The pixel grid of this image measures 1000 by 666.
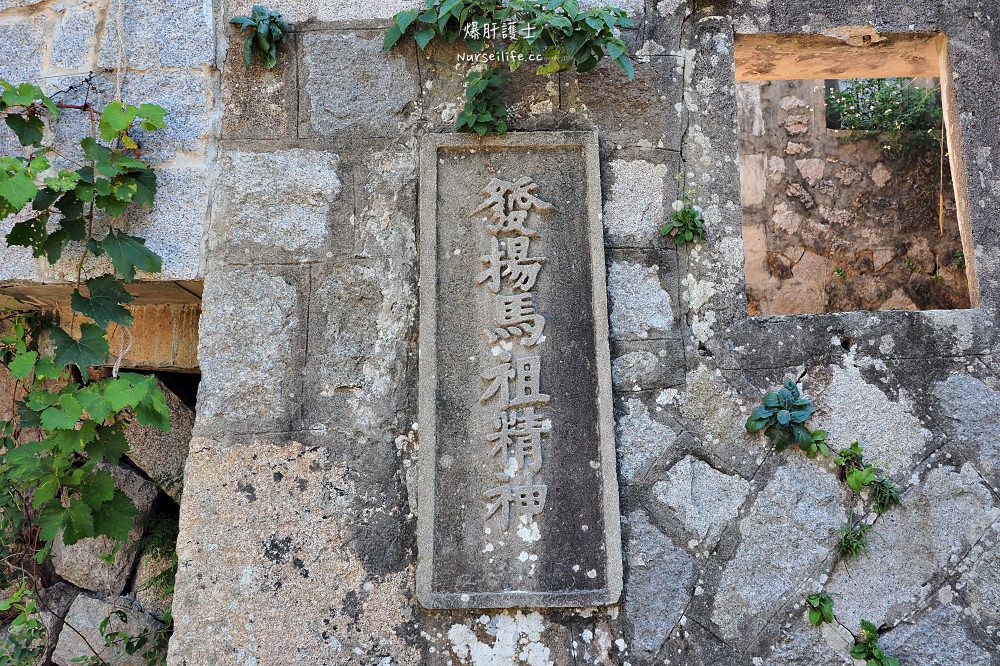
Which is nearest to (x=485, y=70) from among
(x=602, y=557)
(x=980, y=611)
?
(x=602, y=557)

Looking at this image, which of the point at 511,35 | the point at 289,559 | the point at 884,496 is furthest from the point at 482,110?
the point at 884,496

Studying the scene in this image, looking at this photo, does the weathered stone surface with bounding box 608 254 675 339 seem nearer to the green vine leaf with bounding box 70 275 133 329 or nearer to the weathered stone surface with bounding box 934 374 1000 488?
the weathered stone surface with bounding box 934 374 1000 488

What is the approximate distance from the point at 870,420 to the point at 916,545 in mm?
347

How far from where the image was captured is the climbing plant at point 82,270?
2291mm

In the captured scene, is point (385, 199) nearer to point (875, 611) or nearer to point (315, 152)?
Answer: point (315, 152)

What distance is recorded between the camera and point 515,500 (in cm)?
227

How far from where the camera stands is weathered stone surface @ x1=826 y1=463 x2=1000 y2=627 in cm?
226

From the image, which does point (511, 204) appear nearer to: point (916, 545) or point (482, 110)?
point (482, 110)

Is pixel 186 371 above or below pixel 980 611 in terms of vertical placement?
above

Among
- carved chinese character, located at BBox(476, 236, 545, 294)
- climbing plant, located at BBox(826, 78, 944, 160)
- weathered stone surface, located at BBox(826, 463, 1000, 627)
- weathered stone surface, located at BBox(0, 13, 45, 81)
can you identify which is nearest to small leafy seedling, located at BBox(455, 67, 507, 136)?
carved chinese character, located at BBox(476, 236, 545, 294)

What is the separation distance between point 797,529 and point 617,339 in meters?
0.70

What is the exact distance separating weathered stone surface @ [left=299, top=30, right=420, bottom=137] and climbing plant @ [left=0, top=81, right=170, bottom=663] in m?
0.43

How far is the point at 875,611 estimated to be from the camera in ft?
7.39

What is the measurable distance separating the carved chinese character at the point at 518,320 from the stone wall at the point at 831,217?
2149 millimetres
